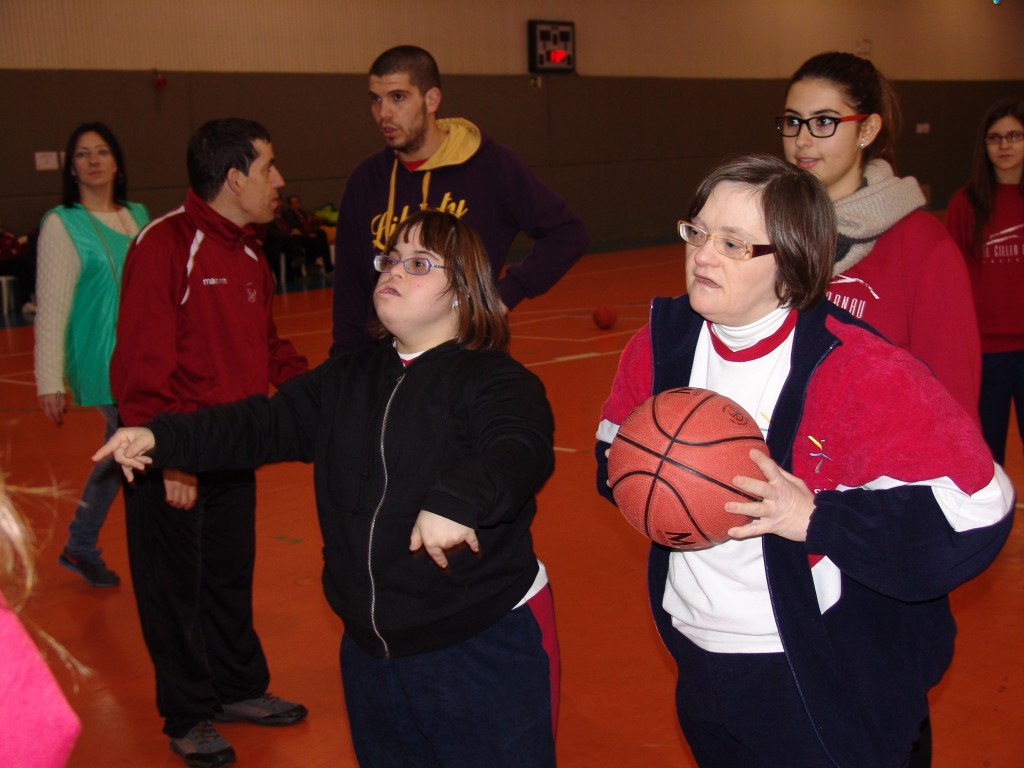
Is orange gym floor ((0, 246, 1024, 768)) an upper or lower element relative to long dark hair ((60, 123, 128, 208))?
lower

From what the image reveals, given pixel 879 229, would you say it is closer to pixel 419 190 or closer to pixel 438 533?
pixel 438 533

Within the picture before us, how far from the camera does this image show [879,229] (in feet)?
8.55

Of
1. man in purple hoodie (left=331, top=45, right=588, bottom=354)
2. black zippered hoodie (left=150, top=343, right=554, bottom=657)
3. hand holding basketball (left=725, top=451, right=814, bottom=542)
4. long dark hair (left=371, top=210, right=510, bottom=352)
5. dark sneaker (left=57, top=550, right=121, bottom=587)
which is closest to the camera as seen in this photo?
hand holding basketball (left=725, top=451, right=814, bottom=542)

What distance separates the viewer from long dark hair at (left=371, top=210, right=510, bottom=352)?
248cm

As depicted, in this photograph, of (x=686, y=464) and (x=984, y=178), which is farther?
(x=984, y=178)

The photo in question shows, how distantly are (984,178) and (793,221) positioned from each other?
3.48m

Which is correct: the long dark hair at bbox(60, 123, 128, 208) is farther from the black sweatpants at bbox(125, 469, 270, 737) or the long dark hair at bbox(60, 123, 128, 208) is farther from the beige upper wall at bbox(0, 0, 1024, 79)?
the beige upper wall at bbox(0, 0, 1024, 79)

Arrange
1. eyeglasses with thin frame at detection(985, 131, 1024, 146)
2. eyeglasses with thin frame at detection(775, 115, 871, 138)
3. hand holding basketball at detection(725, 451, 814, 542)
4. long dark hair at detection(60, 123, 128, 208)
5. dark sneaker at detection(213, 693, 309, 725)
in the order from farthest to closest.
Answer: eyeglasses with thin frame at detection(985, 131, 1024, 146) < long dark hair at detection(60, 123, 128, 208) < dark sneaker at detection(213, 693, 309, 725) < eyeglasses with thin frame at detection(775, 115, 871, 138) < hand holding basketball at detection(725, 451, 814, 542)

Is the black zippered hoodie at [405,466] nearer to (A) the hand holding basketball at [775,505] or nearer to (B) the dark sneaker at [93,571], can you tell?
Result: (A) the hand holding basketball at [775,505]

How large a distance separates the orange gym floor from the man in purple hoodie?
1.29m

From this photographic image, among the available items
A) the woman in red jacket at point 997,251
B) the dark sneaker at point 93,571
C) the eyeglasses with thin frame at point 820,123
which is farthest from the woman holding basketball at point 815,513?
the dark sneaker at point 93,571

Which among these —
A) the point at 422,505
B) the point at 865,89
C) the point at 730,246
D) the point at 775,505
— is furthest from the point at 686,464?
the point at 865,89

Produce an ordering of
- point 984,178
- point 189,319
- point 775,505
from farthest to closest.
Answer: point 984,178, point 189,319, point 775,505

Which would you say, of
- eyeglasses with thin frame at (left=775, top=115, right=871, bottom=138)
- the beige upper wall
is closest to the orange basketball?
eyeglasses with thin frame at (left=775, top=115, right=871, bottom=138)
